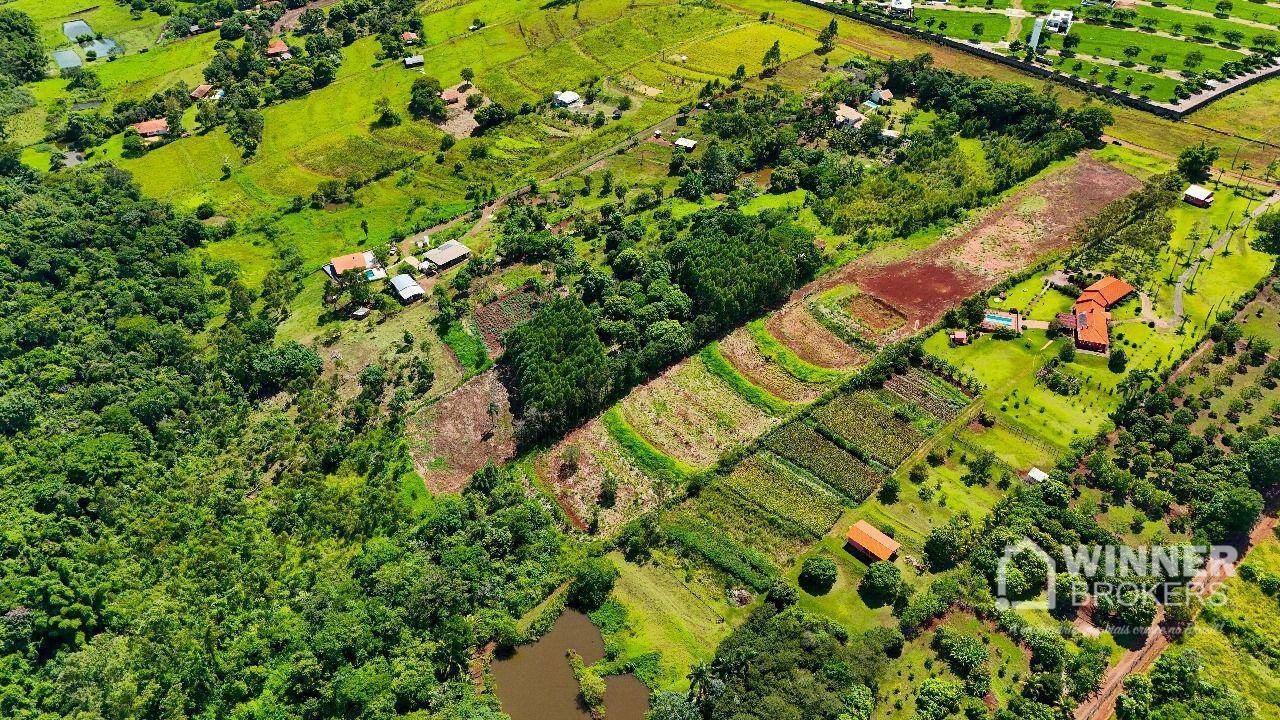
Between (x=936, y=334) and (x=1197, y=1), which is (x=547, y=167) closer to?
(x=936, y=334)

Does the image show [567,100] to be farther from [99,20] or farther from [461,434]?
[99,20]

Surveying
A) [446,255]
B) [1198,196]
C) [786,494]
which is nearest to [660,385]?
[786,494]

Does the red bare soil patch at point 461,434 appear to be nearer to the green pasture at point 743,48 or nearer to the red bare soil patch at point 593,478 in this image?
the red bare soil patch at point 593,478

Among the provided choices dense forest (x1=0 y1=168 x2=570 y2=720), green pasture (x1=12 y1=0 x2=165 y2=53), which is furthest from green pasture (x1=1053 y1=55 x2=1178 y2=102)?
green pasture (x1=12 y1=0 x2=165 y2=53)

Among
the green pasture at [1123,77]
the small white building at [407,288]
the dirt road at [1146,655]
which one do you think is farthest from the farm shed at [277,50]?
the dirt road at [1146,655]

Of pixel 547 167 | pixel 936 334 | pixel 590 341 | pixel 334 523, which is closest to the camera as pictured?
pixel 334 523

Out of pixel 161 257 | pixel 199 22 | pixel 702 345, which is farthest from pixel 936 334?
pixel 199 22

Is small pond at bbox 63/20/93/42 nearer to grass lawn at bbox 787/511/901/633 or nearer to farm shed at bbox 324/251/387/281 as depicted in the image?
farm shed at bbox 324/251/387/281
